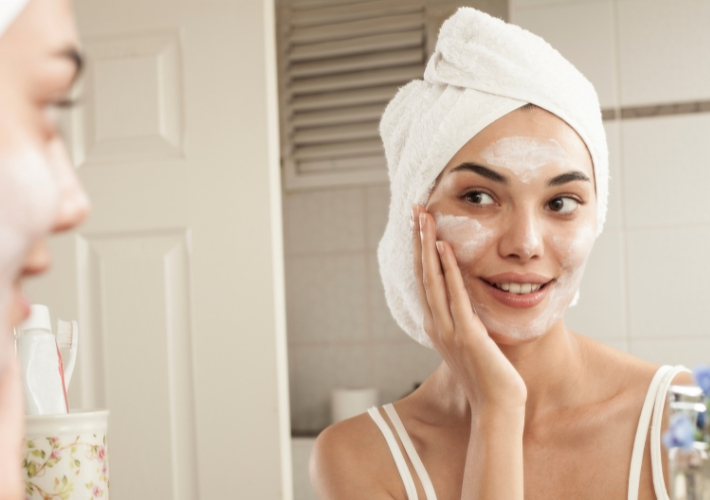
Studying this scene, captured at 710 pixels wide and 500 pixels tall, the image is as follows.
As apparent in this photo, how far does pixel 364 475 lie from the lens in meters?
0.97

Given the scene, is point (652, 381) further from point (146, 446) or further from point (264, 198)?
point (146, 446)

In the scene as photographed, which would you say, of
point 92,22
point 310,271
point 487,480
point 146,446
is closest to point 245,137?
point 92,22

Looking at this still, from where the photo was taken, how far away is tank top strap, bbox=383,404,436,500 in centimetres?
95

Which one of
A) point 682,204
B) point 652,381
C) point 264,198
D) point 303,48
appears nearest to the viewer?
point 652,381

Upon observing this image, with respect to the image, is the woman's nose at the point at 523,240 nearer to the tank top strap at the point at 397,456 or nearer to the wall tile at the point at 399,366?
the tank top strap at the point at 397,456

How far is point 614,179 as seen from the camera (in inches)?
65.3

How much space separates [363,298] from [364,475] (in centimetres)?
149

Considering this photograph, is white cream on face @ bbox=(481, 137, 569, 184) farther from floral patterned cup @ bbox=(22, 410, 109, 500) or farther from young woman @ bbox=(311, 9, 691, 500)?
floral patterned cup @ bbox=(22, 410, 109, 500)

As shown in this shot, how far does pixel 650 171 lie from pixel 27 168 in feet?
5.37

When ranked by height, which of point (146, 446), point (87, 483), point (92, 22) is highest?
point (92, 22)

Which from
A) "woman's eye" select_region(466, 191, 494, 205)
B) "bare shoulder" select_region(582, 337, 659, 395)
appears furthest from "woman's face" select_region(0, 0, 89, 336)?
"bare shoulder" select_region(582, 337, 659, 395)

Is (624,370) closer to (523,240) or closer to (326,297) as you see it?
(523,240)

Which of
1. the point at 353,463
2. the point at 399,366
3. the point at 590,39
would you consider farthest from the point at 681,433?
the point at 399,366

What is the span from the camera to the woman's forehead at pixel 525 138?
837 mm
